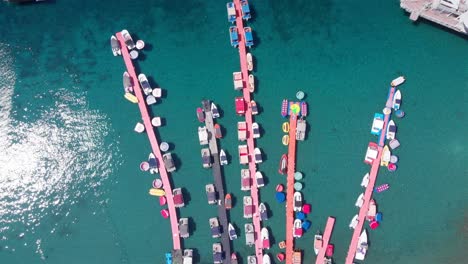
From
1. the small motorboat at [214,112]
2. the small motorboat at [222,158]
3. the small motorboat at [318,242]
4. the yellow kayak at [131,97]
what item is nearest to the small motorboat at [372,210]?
the small motorboat at [318,242]

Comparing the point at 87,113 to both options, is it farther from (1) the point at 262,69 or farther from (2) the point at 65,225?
(1) the point at 262,69

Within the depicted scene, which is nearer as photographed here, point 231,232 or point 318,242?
point 318,242

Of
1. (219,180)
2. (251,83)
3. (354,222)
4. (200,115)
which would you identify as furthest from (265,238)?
(251,83)

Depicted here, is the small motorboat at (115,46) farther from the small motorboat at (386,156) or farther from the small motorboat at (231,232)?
the small motorboat at (386,156)

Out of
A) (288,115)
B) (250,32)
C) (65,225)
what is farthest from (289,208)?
(65,225)

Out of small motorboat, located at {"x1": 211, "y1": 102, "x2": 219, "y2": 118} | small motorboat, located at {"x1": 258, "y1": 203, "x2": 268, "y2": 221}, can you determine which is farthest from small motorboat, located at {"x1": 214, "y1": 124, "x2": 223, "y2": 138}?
small motorboat, located at {"x1": 258, "y1": 203, "x2": 268, "y2": 221}

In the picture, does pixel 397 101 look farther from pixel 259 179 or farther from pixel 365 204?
pixel 259 179

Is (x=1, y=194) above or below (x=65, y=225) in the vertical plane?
above
